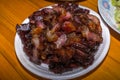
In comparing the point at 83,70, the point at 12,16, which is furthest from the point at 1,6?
the point at 83,70

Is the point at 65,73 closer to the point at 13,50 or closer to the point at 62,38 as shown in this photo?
the point at 62,38

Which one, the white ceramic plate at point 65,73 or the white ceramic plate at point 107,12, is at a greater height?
the white ceramic plate at point 107,12

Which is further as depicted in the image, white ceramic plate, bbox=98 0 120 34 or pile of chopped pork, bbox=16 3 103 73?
white ceramic plate, bbox=98 0 120 34

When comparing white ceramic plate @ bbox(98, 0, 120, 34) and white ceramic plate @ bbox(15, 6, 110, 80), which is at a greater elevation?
white ceramic plate @ bbox(98, 0, 120, 34)

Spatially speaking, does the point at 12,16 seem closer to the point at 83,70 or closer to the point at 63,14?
the point at 63,14

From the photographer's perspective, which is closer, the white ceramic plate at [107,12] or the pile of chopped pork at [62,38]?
the pile of chopped pork at [62,38]
